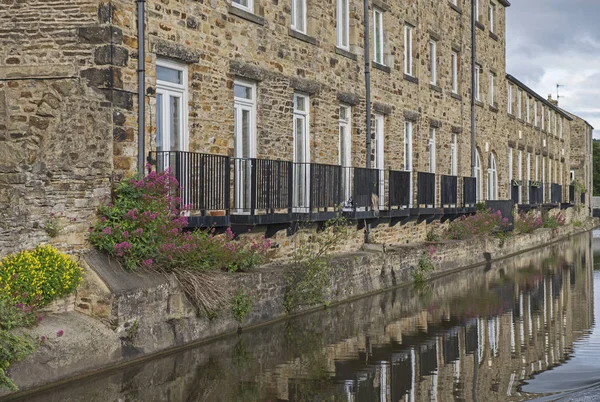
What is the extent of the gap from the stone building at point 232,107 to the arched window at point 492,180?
5.97 meters

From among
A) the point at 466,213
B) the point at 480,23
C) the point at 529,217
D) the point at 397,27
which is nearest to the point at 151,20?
the point at 397,27

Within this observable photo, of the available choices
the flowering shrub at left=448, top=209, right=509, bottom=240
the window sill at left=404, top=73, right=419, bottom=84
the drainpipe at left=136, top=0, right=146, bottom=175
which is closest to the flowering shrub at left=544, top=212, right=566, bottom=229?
the flowering shrub at left=448, top=209, right=509, bottom=240

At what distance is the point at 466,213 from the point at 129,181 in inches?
668

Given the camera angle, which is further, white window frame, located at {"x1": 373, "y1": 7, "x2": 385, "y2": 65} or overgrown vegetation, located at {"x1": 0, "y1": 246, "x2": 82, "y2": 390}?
white window frame, located at {"x1": 373, "y1": 7, "x2": 385, "y2": 65}

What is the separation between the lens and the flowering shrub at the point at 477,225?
80.6 feet

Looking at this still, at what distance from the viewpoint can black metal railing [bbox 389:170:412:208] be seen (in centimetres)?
1987

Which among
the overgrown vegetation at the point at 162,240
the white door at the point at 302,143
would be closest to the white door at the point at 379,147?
the white door at the point at 302,143

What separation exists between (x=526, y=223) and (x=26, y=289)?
2594 centimetres

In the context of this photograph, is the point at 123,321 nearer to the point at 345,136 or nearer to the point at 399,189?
the point at 345,136

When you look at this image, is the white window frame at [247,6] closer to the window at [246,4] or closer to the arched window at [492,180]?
the window at [246,4]

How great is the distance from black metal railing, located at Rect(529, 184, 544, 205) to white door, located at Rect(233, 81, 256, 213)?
2451cm

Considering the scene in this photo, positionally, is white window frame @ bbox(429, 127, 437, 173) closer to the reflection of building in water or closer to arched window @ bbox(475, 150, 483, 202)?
arched window @ bbox(475, 150, 483, 202)

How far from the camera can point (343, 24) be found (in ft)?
61.8

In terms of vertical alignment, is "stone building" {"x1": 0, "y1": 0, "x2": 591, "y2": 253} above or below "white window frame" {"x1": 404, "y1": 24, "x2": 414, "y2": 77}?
below
